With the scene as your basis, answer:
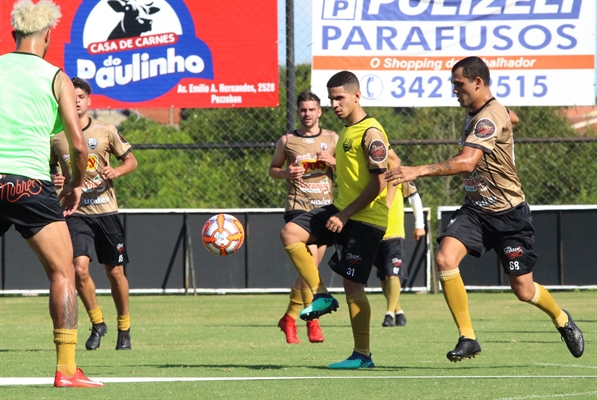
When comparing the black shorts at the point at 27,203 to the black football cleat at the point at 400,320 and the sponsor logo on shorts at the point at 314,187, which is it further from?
the black football cleat at the point at 400,320

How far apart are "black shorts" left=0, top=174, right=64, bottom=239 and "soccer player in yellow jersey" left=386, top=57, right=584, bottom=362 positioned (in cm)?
289

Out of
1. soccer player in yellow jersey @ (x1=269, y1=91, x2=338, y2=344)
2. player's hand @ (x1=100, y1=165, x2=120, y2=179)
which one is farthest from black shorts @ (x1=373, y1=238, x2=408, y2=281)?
player's hand @ (x1=100, y1=165, x2=120, y2=179)

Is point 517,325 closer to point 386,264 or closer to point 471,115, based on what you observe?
point 386,264

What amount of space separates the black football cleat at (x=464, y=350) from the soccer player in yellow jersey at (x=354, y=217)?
780mm

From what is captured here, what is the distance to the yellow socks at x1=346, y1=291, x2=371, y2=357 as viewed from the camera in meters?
7.75

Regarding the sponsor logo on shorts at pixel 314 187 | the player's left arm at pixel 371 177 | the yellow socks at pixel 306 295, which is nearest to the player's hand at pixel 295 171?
the sponsor logo on shorts at pixel 314 187

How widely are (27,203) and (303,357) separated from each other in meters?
3.21

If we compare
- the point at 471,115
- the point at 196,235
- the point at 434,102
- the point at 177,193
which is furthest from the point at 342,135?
the point at 177,193

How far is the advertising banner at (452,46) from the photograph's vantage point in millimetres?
16422

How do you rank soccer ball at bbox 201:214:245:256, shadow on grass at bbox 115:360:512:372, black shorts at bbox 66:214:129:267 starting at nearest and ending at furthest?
shadow on grass at bbox 115:360:512:372 → black shorts at bbox 66:214:129:267 → soccer ball at bbox 201:214:245:256

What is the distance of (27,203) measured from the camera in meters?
6.07

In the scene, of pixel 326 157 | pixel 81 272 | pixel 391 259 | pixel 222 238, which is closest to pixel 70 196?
pixel 81 272

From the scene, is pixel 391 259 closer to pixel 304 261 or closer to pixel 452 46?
pixel 304 261

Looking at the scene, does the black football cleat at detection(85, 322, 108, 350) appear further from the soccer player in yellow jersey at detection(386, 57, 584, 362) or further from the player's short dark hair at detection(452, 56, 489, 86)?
the player's short dark hair at detection(452, 56, 489, 86)
